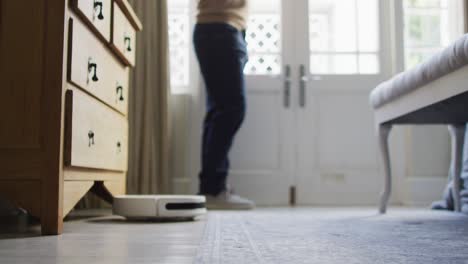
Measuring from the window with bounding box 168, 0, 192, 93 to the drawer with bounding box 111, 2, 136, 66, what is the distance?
1.10 m

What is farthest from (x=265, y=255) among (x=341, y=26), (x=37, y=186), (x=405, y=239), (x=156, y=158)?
(x=341, y=26)

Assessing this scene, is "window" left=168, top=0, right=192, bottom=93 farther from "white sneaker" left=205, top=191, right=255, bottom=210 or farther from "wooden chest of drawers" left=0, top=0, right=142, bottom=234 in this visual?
"wooden chest of drawers" left=0, top=0, right=142, bottom=234

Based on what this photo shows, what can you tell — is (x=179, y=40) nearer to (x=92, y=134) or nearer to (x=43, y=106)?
(x=92, y=134)

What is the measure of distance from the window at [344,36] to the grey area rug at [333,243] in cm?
191

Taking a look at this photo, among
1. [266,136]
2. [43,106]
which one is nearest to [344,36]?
[266,136]

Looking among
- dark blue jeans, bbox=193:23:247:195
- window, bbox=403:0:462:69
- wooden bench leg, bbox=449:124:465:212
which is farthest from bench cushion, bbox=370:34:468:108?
window, bbox=403:0:462:69

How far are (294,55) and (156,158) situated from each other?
3.60 ft

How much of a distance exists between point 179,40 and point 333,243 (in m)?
2.46

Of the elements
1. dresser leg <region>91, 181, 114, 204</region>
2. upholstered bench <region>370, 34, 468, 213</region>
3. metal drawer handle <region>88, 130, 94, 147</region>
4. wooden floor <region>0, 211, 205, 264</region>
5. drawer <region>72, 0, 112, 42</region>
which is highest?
drawer <region>72, 0, 112, 42</region>

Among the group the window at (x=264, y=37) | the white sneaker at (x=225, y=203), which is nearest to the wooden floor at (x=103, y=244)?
the white sneaker at (x=225, y=203)

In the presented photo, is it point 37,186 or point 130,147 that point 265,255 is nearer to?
point 37,186

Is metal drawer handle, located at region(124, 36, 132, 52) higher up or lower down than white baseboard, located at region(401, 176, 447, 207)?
higher up

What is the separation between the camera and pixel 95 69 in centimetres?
169

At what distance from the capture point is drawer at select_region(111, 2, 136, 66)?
195 centimetres
